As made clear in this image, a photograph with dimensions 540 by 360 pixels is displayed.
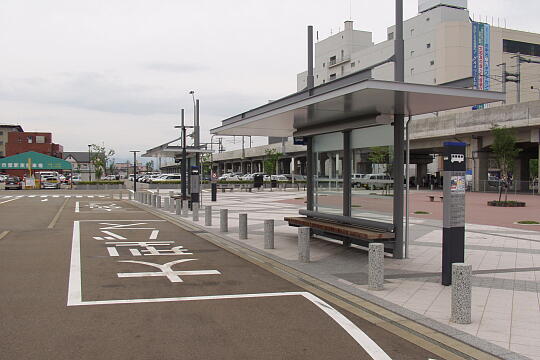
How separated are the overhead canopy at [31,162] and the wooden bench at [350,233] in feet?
152

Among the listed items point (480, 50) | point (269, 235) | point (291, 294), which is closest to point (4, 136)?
point (480, 50)

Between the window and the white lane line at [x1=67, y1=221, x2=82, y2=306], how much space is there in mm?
70677

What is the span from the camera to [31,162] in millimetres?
52438

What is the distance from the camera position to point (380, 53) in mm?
76500

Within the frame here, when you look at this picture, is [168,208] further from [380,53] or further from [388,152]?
[380,53]

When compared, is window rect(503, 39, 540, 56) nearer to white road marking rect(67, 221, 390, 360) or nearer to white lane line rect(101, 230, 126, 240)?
white lane line rect(101, 230, 126, 240)

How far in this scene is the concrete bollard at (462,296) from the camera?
5.82 meters

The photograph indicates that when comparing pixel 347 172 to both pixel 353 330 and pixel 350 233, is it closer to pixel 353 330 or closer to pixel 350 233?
pixel 350 233

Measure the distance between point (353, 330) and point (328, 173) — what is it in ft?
23.9

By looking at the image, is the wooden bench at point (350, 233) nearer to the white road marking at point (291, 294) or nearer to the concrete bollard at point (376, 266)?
the concrete bollard at point (376, 266)

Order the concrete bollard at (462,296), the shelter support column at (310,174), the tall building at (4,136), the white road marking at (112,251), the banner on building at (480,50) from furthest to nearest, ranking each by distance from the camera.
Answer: the tall building at (4,136) < the banner on building at (480,50) < the shelter support column at (310,174) < the white road marking at (112,251) < the concrete bollard at (462,296)

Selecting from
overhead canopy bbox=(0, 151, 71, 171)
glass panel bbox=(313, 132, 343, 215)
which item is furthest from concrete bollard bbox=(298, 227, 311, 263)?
overhead canopy bbox=(0, 151, 71, 171)

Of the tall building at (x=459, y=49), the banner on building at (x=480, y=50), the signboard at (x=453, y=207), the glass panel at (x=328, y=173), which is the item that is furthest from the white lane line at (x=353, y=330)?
the banner on building at (x=480, y=50)

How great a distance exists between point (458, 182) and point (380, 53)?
72.9m
